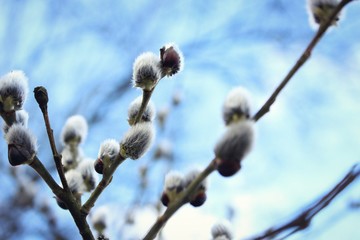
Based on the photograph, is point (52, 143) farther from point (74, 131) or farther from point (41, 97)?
point (74, 131)

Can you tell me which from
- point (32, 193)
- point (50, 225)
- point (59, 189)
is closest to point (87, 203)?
point (59, 189)

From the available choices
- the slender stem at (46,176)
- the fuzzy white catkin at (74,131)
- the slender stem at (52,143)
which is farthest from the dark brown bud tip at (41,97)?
the fuzzy white catkin at (74,131)

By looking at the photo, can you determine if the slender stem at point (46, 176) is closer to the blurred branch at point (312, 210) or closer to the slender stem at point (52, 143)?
the slender stem at point (52, 143)

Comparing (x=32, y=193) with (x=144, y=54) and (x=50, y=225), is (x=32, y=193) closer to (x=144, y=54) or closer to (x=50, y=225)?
(x=50, y=225)

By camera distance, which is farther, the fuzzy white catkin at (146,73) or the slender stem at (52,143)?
the fuzzy white catkin at (146,73)

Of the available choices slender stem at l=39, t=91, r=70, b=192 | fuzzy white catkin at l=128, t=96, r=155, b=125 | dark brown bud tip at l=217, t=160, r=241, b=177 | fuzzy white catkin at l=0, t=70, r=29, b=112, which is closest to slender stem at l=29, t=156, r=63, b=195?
slender stem at l=39, t=91, r=70, b=192

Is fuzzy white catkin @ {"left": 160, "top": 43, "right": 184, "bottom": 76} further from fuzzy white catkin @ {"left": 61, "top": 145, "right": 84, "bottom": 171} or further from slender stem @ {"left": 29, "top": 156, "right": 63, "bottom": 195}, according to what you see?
fuzzy white catkin @ {"left": 61, "top": 145, "right": 84, "bottom": 171}
